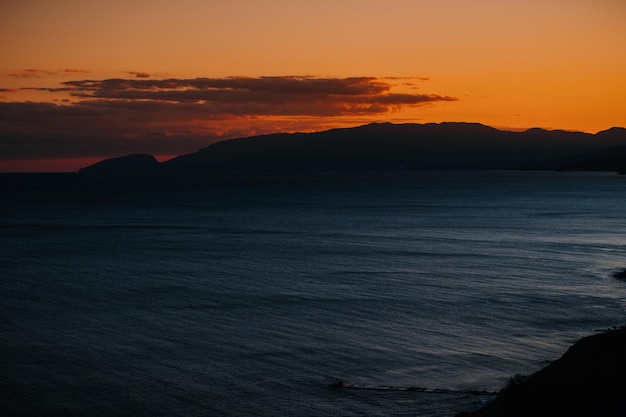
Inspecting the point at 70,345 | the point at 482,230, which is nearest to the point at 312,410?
the point at 70,345

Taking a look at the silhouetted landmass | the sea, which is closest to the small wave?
the sea

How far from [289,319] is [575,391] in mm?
20513

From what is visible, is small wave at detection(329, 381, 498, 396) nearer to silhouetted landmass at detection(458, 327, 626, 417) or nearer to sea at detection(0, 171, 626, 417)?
sea at detection(0, 171, 626, 417)

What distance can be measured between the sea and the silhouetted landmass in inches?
163

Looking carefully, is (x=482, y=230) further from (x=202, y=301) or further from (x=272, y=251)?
(x=202, y=301)

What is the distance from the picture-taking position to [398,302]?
42812mm

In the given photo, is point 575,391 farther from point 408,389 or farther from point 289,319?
→ point 289,319

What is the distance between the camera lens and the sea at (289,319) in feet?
85.5

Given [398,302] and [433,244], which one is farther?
[433,244]

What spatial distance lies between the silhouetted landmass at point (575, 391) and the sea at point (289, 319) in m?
4.15

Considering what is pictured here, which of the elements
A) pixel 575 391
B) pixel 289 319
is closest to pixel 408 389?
pixel 575 391

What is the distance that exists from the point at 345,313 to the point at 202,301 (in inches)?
355

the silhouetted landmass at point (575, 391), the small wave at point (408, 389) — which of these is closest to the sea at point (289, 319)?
the small wave at point (408, 389)

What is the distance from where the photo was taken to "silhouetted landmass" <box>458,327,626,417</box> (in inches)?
722
